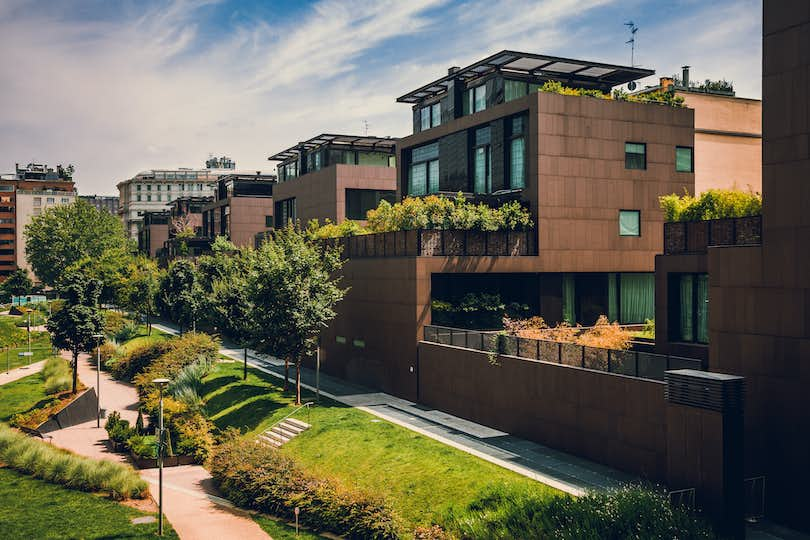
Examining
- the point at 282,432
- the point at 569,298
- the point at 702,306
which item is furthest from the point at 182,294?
the point at 702,306

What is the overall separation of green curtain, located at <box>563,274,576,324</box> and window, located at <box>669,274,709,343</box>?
1175 cm

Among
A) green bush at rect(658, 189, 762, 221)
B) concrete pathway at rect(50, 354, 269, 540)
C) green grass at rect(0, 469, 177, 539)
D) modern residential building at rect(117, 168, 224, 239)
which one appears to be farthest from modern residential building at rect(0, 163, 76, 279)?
green bush at rect(658, 189, 762, 221)

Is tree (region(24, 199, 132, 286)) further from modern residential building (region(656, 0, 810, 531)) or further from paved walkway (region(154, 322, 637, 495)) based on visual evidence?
modern residential building (region(656, 0, 810, 531))

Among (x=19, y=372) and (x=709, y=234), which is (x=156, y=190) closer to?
(x=19, y=372)

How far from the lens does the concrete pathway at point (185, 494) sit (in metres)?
24.1

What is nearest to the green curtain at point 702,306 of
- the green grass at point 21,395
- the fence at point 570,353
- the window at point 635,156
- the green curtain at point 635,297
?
the fence at point 570,353

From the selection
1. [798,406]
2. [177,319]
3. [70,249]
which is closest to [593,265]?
[798,406]

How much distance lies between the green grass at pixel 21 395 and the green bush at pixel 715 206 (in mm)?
37662

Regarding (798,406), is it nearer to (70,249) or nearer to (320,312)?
(320,312)

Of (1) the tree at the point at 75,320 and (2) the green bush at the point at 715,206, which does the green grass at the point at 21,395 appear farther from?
(2) the green bush at the point at 715,206

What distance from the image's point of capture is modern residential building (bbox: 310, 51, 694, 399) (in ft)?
119

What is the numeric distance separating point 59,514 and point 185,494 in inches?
178

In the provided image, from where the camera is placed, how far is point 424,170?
154ft

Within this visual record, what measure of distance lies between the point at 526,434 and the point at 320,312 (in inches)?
491
